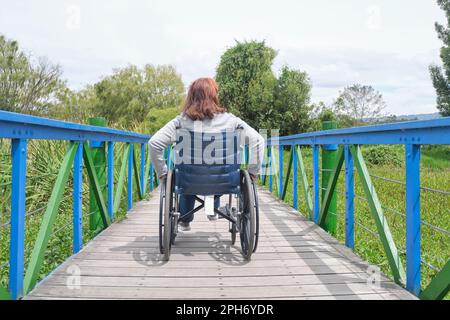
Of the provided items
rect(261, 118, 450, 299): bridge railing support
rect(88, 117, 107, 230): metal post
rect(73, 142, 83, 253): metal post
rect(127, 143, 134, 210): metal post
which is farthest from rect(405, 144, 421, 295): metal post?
rect(127, 143, 134, 210): metal post

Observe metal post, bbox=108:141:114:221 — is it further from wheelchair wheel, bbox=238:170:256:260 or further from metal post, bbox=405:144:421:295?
metal post, bbox=405:144:421:295

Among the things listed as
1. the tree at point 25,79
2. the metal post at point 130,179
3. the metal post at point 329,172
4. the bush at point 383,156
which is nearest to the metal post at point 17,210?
the metal post at point 329,172

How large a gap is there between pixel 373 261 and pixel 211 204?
3.70 feet

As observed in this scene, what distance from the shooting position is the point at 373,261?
2.67 m

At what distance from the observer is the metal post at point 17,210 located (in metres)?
1.59

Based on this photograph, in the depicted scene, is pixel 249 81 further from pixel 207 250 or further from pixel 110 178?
pixel 207 250

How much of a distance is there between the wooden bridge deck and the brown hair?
2.67 feet

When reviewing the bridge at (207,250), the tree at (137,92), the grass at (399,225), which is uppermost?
the tree at (137,92)

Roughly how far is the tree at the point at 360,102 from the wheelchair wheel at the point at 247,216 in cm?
2650

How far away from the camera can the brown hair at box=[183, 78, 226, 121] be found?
7.65 ft

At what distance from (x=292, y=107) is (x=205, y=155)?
749 inches

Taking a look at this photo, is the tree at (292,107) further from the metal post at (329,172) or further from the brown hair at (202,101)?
the brown hair at (202,101)

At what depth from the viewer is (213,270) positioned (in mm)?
2139
